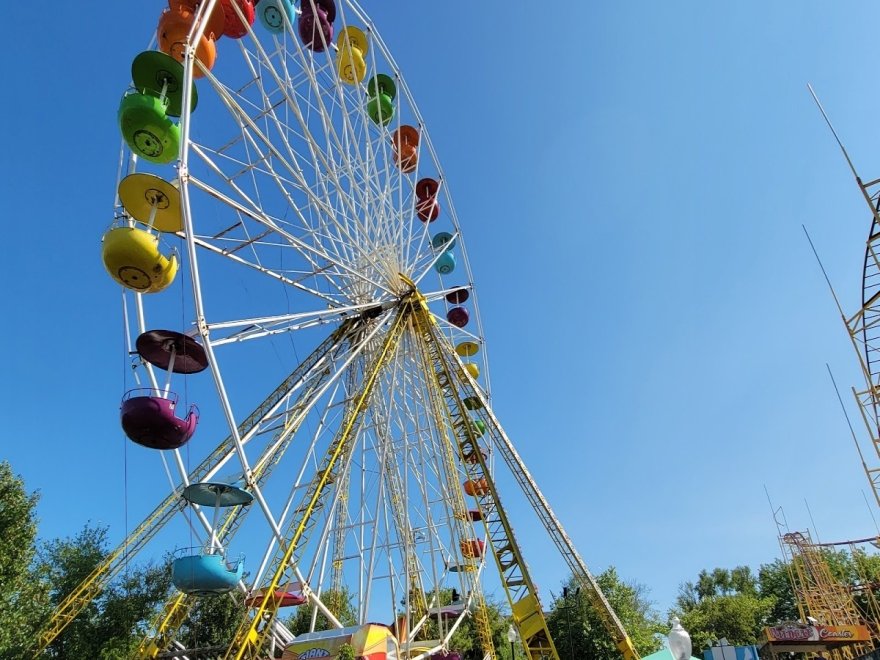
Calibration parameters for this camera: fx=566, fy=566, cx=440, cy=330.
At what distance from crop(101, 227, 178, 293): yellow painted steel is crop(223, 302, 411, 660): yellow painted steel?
650cm

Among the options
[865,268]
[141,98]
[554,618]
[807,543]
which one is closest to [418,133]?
[141,98]

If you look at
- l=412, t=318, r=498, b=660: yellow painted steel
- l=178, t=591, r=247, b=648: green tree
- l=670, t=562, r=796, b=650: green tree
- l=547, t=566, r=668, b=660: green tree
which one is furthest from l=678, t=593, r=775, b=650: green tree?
l=178, t=591, r=247, b=648: green tree

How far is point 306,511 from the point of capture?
14148 millimetres

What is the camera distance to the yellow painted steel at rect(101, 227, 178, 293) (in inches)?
396

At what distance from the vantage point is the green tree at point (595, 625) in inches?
1193

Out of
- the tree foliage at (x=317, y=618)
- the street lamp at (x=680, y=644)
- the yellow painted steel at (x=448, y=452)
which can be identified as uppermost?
the yellow painted steel at (x=448, y=452)

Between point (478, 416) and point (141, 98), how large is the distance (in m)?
16.3

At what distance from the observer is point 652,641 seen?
3152 cm

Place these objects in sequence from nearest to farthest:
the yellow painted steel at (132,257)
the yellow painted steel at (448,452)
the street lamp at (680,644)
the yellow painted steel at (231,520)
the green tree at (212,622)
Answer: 1. the street lamp at (680,644)
2. the yellow painted steel at (132,257)
3. the yellow painted steel at (231,520)
4. the yellow painted steel at (448,452)
5. the green tree at (212,622)

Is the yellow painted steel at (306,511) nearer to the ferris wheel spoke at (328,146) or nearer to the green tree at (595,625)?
the ferris wheel spoke at (328,146)

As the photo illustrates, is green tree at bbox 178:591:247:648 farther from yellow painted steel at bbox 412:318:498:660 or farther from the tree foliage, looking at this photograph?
yellow painted steel at bbox 412:318:498:660

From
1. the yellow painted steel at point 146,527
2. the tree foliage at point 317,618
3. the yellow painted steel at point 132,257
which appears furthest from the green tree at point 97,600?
the yellow painted steel at point 132,257

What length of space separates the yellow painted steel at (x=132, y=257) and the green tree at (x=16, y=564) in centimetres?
1339

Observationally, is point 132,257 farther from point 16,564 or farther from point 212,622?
point 212,622
